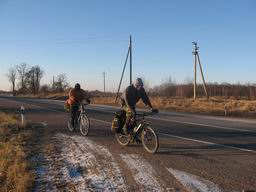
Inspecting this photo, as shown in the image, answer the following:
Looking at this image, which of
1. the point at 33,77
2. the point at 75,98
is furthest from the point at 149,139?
the point at 33,77

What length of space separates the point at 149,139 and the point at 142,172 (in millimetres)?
2446

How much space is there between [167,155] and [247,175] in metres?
2.39

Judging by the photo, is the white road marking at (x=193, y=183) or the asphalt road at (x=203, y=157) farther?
the asphalt road at (x=203, y=157)

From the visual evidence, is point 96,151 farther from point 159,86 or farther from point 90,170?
point 159,86

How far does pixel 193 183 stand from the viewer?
649 cm

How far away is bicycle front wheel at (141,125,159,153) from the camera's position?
30.9ft

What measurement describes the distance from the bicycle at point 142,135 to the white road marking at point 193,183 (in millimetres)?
2172

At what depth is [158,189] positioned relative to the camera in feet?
20.1

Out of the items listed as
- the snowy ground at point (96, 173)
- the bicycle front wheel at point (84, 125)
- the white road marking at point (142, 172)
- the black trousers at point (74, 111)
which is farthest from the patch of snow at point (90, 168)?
the black trousers at point (74, 111)

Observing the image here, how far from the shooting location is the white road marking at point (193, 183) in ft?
20.1

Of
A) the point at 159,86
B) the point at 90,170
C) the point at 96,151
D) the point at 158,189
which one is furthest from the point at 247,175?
the point at 159,86

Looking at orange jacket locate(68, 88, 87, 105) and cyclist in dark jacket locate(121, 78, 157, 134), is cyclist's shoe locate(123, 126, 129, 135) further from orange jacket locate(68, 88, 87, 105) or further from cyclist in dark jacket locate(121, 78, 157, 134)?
orange jacket locate(68, 88, 87, 105)

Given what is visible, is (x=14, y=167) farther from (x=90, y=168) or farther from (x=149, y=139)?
(x=149, y=139)

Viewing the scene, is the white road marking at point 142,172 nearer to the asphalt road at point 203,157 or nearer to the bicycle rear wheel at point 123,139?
the asphalt road at point 203,157
